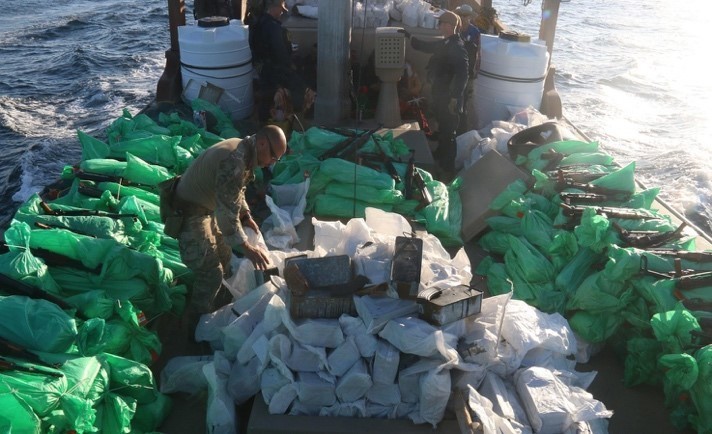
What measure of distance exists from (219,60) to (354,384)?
6.06 metres

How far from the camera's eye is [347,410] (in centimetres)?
339

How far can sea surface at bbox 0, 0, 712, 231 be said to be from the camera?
11.7 metres

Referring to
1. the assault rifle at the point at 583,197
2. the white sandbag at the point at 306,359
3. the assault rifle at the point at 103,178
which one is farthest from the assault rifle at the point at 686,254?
the assault rifle at the point at 103,178

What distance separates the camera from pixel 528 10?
2781 centimetres

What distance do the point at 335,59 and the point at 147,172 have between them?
317 centimetres

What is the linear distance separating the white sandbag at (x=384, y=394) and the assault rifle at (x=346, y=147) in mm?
3390

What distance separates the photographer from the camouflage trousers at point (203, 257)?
13.8 ft

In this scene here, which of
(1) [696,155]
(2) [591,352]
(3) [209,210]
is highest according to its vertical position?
(3) [209,210]

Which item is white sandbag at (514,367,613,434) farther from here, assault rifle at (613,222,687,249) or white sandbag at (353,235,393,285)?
assault rifle at (613,222,687,249)

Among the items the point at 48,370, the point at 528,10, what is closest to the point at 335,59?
the point at 48,370

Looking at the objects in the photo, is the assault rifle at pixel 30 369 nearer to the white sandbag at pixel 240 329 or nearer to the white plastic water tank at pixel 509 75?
the white sandbag at pixel 240 329

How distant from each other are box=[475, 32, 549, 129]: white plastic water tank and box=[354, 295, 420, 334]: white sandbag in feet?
18.3

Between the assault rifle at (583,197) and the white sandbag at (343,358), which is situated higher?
the assault rifle at (583,197)

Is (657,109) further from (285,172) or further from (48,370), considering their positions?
(48,370)
